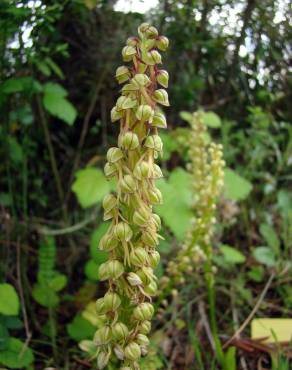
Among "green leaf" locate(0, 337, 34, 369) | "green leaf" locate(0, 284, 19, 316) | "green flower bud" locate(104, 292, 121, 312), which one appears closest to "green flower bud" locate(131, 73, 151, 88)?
"green flower bud" locate(104, 292, 121, 312)

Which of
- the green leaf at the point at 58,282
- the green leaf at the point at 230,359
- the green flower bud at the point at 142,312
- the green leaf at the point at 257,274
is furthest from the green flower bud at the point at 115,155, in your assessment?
the green leaf at the point at 257,274

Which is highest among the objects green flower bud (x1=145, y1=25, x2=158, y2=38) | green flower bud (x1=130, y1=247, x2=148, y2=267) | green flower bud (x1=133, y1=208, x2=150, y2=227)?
green flower bud (x1=145, y1=25, x2=158, y2=38)

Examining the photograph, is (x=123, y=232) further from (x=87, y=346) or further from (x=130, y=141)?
(x=87, y=346)

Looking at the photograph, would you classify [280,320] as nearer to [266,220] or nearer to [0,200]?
[266,220]

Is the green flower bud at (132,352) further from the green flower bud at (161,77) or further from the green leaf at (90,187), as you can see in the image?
the green leaf at (90,187)

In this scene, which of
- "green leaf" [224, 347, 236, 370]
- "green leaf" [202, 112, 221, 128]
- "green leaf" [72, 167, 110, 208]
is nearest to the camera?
"green leaf" [224, 347, 236, 370]

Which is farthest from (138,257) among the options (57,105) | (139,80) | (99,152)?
(99,152)

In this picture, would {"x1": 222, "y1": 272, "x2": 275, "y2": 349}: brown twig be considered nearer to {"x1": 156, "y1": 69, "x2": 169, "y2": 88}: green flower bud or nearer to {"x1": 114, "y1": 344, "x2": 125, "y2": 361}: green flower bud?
{"x1": 114, "y1": 344, "x2": 125, "y2": 361}: green flower bud
